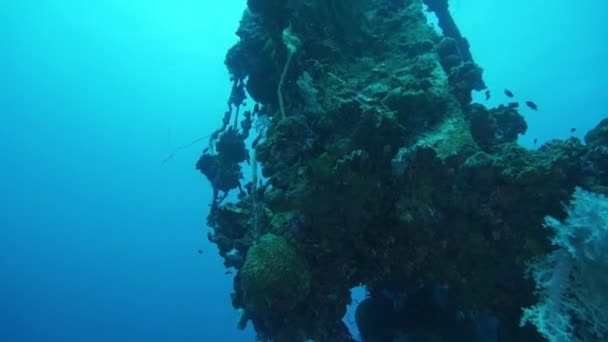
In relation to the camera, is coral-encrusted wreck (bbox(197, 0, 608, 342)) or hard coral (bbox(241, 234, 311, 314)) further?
hard coral (bbox(241, 234, 311, 314))

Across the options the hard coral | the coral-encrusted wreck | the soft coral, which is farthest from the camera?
the hard coral

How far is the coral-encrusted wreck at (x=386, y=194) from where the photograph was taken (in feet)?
17.9

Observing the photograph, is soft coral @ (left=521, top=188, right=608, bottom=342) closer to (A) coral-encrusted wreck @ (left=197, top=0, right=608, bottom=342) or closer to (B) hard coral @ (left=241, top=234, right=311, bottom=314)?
(A) coral-encrusted wreck @ (left=197, top=0, right=608, bottom=342)

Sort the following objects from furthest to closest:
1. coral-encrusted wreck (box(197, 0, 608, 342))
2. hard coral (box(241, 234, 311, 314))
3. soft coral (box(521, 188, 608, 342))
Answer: hard coral (box(241, 234, 311, 314)) < coral-encrusted wreck (box(197, 0, 608, 342)) < soft coral (box(521, 188, 608, 342))

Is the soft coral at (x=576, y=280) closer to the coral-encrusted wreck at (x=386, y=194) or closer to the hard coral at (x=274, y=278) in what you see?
the coral-encrusted wreck at (x=386, y=194)

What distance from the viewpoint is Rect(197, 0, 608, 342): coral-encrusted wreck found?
5.46 m

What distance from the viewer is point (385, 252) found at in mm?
6297

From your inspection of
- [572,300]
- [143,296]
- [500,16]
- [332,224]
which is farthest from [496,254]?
[500,16]

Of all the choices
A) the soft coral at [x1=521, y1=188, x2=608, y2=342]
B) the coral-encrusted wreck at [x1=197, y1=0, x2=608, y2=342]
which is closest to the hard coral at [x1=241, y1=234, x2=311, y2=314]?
the coral-encrusted wreck at [x1=197, y1=0, x2=608, y2=342]

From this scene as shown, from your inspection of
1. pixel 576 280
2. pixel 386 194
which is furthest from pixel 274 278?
pixel 576 280

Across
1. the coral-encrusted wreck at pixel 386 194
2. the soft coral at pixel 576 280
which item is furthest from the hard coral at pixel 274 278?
the soft coral at pixel 576 280

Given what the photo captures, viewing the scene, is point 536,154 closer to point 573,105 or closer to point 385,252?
point 385,252

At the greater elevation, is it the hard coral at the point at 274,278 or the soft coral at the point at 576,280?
the hard coral at the point at 274,278

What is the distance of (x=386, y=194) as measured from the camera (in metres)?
6.09
